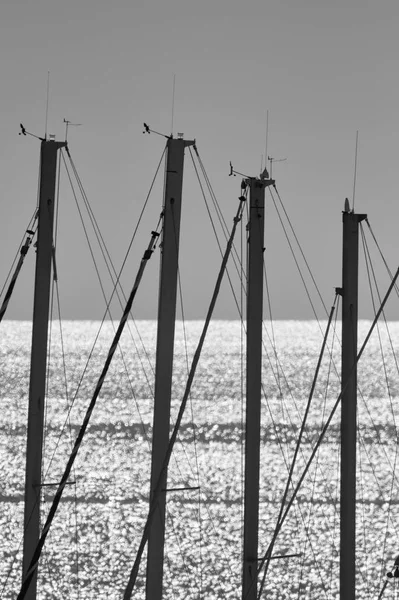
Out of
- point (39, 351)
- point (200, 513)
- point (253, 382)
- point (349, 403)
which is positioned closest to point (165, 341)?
point (253, 382)

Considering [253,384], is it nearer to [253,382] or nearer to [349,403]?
[253,382]

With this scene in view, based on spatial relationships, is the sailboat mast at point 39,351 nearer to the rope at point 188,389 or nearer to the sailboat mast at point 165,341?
the sailboat mast at point 165,341

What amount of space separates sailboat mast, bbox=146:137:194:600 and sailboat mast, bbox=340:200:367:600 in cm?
435

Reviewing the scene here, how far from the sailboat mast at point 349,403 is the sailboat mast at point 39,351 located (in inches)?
295

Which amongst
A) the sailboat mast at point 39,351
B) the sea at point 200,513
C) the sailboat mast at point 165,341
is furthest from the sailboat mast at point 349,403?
the sailboat mast at point 39,351

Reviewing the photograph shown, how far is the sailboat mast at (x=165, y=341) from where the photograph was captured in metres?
26.4

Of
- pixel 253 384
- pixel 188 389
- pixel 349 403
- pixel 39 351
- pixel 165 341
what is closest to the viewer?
pixel 188 389

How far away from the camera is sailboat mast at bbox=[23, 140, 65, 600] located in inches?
1076

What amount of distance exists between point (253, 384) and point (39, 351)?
538 cm

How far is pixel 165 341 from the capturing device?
27.1 meters

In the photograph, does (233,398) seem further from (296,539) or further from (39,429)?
(39,429)

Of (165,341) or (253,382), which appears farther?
(253,382)

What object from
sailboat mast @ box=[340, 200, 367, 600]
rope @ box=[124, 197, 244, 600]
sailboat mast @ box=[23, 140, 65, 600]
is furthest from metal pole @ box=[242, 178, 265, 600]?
sailboat mast @ box=[23, 140, 65, 600]

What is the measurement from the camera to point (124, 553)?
61688 millimetres
